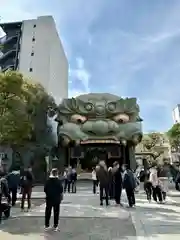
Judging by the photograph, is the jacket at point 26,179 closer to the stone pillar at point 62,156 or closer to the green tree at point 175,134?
the stone pillar at point 62,156

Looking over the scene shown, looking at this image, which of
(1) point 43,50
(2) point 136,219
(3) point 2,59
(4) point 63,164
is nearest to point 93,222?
(2) point 136,219

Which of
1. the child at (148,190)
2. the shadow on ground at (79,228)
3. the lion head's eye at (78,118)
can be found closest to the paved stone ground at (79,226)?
the shadow on ground at (79,228)

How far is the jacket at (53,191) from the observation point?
5984 millimetres

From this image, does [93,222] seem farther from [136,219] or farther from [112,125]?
[112,125]

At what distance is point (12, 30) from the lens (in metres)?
50.0

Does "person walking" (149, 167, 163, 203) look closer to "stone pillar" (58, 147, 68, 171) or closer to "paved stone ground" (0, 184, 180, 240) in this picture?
"paved stone ground" (0, 184, 180, 240)

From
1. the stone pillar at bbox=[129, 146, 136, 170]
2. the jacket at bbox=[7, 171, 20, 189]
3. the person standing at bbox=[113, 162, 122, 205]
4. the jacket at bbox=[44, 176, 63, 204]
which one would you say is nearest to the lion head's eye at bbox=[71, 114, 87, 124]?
the stone pillar at bbox=[129, 146, 136, 170]

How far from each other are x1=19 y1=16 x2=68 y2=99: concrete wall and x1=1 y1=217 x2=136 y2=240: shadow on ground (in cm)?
3465

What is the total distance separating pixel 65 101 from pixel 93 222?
24072mm

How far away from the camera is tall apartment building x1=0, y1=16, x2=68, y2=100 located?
42.5m

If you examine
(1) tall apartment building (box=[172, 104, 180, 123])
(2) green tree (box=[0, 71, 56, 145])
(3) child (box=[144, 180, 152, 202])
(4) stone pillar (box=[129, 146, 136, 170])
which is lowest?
(3) child (box=[144, 180, 152, 202])

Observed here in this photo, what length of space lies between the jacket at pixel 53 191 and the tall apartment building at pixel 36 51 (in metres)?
35.3

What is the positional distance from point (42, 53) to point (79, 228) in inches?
1617

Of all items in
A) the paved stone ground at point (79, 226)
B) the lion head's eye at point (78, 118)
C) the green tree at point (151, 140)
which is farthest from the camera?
the green tree at point (151, 140)
